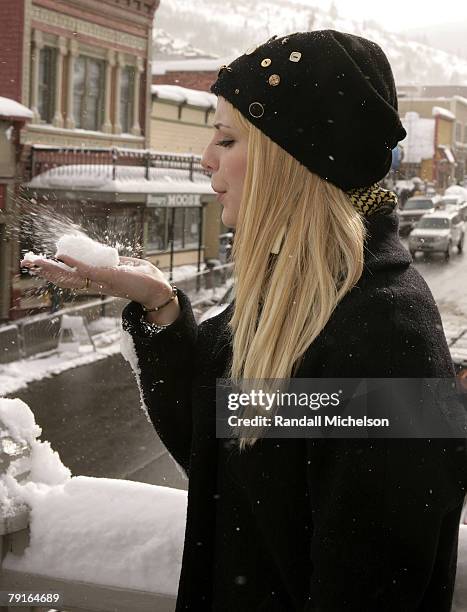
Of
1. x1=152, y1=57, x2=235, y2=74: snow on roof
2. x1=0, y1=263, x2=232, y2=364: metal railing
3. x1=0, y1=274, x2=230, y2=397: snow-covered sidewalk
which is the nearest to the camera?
x1=0, y1=274, x2=230, y2=397: snow-covered sidewalk

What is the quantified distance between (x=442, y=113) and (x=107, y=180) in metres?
26.6

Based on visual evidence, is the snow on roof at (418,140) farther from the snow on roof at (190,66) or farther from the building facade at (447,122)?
the snow on roof at (190,66)

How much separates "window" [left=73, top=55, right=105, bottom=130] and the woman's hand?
17.9 metres

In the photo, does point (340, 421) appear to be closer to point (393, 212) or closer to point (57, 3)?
point (393, 212)

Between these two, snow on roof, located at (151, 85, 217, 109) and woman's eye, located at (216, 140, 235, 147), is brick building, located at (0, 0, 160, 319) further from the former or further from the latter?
woman's eye, located at (216, 140, 235, 147)

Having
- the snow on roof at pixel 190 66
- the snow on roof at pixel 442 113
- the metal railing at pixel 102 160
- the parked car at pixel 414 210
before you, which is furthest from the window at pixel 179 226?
the snow on roof at pixel 442 113

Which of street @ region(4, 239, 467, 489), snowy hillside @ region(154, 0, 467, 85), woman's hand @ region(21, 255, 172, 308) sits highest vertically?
snowy hillside @ region(154, 0, 467, 85)

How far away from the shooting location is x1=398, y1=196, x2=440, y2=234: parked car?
26.3 m

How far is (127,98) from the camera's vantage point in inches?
829

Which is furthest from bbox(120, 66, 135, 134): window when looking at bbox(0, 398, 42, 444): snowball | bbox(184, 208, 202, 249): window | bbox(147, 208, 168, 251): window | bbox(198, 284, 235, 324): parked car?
bbox(0, 398, 42, 444): snowball

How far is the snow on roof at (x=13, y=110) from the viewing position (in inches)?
602

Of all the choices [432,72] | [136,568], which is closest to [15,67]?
[136,568]

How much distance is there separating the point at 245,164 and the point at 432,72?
1305 inches
